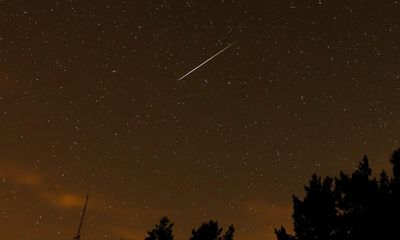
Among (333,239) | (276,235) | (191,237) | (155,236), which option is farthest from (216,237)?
(333,239)

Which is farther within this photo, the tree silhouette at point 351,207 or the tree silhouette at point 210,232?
the tree silhouette at point 210,232

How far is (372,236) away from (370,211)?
0.84 meters

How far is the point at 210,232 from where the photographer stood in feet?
93.2

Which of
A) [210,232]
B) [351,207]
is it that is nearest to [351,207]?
[351,207]

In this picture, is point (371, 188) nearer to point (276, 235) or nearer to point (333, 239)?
point (333, 239)

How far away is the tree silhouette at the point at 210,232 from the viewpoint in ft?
93.1

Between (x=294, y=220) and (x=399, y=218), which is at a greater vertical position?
(x=294, y=220)

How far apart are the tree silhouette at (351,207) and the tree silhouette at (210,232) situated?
688cm

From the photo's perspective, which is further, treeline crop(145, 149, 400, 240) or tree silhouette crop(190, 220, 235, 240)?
tree silhouette crop(190, 220, 235, 240)

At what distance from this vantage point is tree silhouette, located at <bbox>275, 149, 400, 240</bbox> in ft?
60.7

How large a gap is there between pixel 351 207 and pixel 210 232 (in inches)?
387

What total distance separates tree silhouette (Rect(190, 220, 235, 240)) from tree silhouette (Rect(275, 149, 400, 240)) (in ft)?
22.6

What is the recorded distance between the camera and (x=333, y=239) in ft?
67.3

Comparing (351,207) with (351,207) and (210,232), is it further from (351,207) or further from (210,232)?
(210,232)
